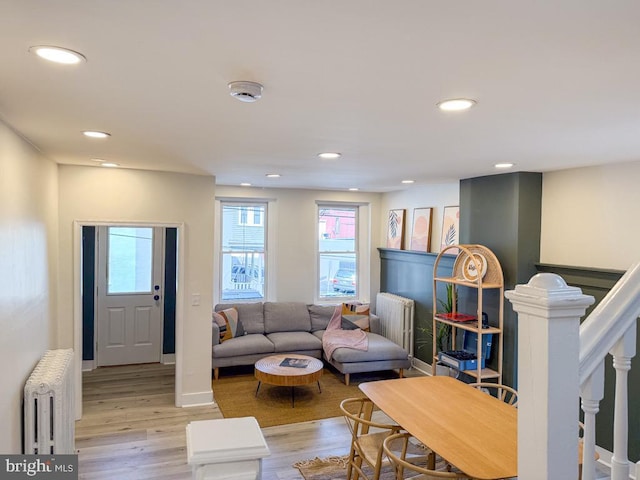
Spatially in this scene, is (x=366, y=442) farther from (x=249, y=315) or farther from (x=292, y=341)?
(x=249, y=315)

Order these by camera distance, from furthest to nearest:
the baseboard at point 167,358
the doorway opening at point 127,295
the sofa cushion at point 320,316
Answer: the sofa cushion at point 320,316 → the baseboard at point 167,358 → the doorway opening at point 127,295

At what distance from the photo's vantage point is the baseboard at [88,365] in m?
5.77

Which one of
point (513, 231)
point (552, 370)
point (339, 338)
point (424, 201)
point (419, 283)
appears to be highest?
point (424, 201)

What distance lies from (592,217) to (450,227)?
1.72m

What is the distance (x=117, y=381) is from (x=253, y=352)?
5.45 feet

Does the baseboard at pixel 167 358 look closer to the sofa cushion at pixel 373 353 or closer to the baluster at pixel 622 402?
the sofa cushion at pixel 373 353

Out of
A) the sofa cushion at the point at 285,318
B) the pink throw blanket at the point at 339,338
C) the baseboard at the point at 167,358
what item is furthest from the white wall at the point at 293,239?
the baseboard at the point at 167,358

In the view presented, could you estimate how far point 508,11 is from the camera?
1111 millimetres

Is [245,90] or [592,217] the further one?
[592,217]

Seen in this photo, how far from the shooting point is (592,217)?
3746 mm

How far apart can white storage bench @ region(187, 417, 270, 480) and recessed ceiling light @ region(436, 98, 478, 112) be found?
1.59 metres

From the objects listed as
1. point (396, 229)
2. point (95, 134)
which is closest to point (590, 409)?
point (95, 134)

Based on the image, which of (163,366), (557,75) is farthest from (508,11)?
(163,366)

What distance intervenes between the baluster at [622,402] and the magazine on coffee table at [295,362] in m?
4.02
